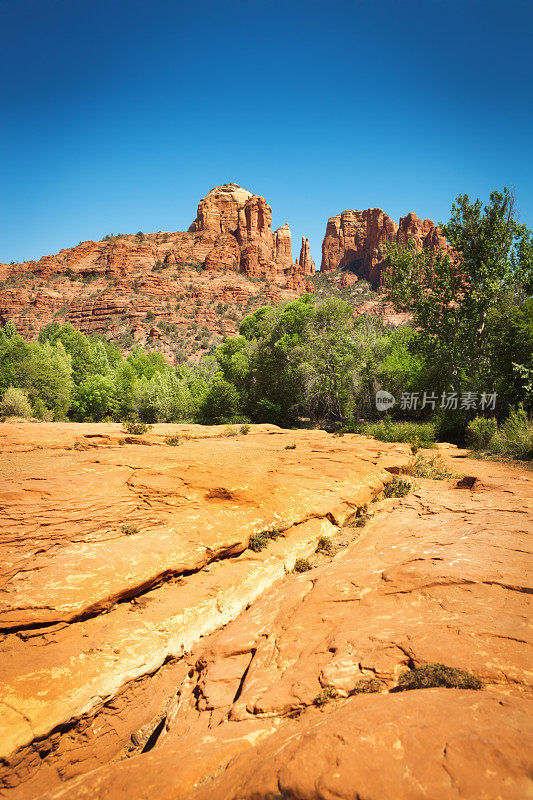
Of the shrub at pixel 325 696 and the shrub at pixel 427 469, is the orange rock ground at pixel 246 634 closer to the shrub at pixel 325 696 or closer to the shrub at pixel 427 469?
the shrub at pixel 325 696

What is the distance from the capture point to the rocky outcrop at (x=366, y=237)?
9144cm

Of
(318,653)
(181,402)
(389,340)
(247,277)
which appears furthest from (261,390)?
(247,277)

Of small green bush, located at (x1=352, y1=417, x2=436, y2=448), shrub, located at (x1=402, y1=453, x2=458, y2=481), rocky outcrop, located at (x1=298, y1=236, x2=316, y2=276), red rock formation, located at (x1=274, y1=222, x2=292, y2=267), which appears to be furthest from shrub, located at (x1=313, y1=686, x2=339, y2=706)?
rocky outcrop, located at (x1=298, y1=236, x2=316, y2=276)

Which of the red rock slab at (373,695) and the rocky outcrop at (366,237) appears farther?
the rocky outcrop at (366,237)

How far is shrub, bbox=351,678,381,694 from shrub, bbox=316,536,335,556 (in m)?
4.29

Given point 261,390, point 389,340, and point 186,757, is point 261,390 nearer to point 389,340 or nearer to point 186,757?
point 389,340

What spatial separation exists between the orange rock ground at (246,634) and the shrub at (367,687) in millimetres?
57

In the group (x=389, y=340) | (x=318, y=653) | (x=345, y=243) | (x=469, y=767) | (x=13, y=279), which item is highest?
(x=345, y=243)

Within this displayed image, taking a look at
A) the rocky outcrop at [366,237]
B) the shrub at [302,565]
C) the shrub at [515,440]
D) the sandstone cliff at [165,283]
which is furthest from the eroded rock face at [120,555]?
the rocky outcrop at [366,237]

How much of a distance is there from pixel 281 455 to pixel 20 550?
7327 mm

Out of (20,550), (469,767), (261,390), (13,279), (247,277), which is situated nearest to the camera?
(469,767)

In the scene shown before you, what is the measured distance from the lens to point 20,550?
17.2ft

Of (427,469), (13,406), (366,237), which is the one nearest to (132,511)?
(427,469)

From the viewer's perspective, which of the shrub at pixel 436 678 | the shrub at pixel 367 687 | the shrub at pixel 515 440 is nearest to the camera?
the shrub at pixel 436 678
